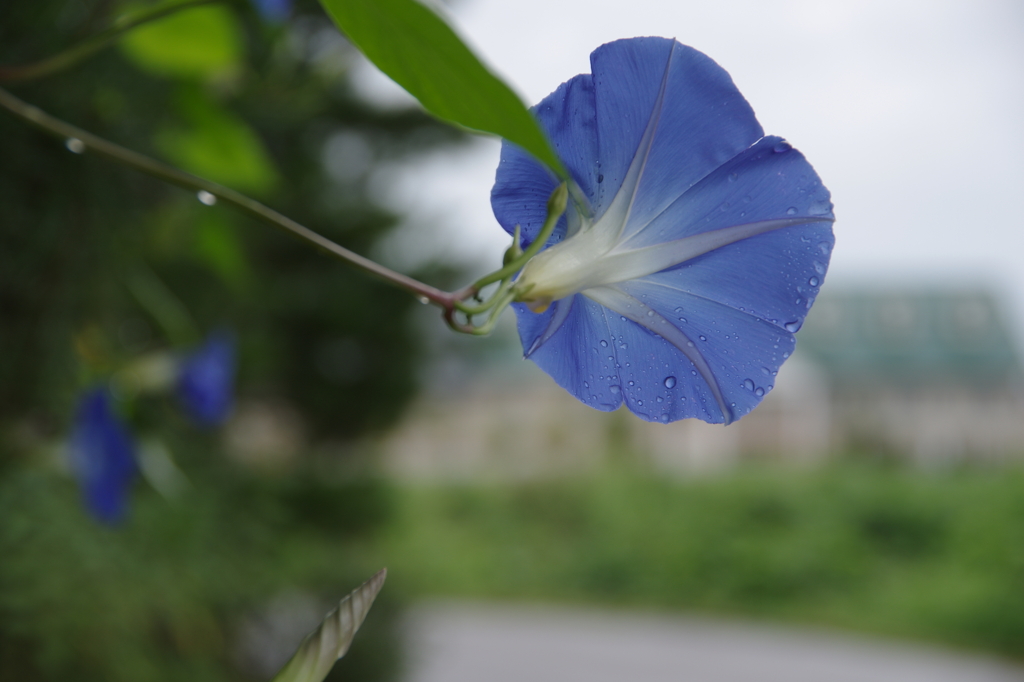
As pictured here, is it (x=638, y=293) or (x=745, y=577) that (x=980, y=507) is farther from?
(x=638, y=293)

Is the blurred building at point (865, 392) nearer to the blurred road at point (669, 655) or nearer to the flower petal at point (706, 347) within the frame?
the blurred road at point (669, 655)

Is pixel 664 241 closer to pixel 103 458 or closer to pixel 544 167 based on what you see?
pixel 544 167

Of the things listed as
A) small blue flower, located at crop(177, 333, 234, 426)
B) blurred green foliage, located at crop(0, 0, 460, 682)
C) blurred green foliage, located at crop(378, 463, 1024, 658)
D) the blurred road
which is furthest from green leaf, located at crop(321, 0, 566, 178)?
blurred green foliage, located at crop(378, 463, 1024, 658)

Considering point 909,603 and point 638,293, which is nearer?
point 638,293

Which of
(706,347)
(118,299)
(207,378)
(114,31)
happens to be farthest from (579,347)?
(118,299)

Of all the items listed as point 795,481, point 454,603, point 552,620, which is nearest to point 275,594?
point 552,620

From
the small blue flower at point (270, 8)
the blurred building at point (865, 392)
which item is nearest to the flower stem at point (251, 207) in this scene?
the small blue flower at point (270, 8)
